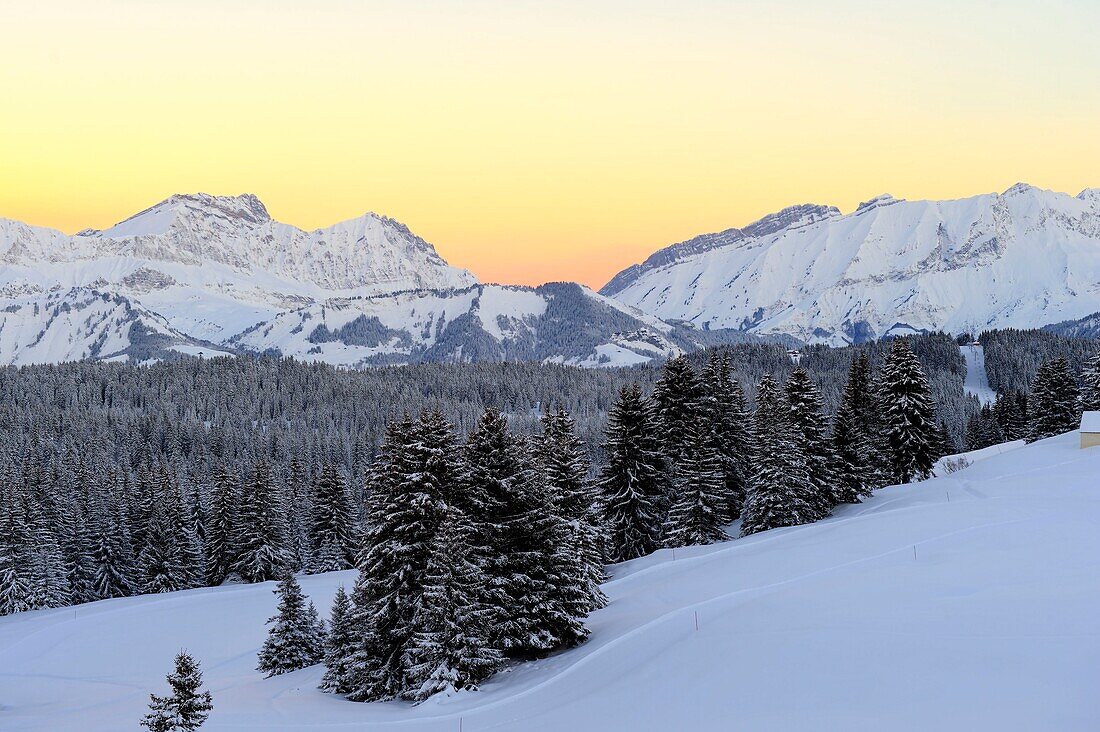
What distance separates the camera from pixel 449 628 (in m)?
28.8

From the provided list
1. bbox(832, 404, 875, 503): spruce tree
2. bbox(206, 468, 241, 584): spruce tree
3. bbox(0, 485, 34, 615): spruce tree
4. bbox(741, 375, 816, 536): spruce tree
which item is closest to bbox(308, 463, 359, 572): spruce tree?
bbox(206, 468, 241, 584): spruce tree

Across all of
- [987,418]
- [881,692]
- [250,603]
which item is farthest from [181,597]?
[987,418]

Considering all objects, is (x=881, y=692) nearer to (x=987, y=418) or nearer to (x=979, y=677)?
(x=979, y=677)

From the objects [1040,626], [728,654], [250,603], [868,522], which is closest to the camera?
[1040,626]

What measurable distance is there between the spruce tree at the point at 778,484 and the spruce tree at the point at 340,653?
22.8 m

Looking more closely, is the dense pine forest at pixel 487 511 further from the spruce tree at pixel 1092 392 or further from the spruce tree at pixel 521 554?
the spruce tree at pixel 1092 392

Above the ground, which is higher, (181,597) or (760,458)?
(760,458)

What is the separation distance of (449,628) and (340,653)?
20.9 ft

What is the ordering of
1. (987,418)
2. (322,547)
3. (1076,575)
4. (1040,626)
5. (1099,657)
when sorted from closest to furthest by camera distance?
(1099,657) < (1040,626) < (1076,575) < (322,547) < (987,418)

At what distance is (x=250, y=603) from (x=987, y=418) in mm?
89582

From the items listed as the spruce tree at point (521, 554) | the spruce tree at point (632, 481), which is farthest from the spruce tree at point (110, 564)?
the spruce tree at point (521, 554)

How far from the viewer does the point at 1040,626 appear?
22.0m

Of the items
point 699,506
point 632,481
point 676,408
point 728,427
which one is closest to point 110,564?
point 632,481

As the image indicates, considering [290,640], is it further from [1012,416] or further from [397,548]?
[1012,416]
